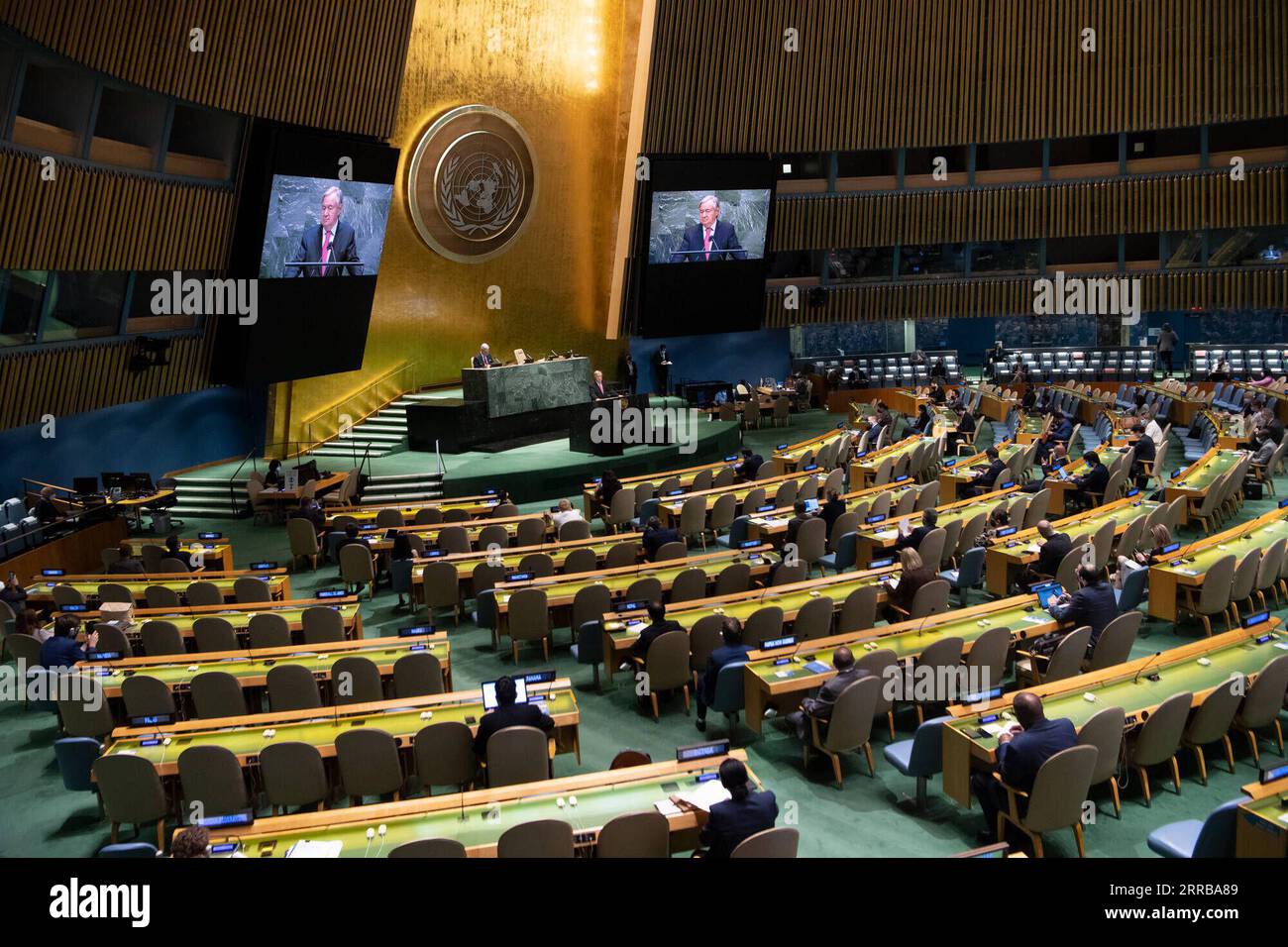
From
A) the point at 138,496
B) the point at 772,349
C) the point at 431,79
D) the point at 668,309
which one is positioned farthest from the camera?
the point at 772,349

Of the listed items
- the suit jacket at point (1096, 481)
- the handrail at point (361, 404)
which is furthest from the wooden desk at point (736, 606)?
the handrail at point (361, 404)

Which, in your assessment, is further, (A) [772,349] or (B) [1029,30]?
(A) [772,349]

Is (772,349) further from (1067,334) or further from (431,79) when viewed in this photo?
(431,79)

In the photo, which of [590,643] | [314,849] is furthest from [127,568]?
[314,849]

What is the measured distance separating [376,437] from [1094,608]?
619 inches

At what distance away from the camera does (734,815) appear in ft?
18.0

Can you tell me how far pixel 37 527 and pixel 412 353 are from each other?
9965 millimetres

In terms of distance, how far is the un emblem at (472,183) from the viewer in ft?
73.0

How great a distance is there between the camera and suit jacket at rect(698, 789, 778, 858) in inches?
215

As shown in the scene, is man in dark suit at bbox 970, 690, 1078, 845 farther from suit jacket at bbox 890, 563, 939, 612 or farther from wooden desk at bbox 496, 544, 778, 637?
wooden desk at bbox 496, 544, 778, 637

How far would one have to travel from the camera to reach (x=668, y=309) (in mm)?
24156

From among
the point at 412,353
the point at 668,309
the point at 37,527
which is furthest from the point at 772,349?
the point at 37,527

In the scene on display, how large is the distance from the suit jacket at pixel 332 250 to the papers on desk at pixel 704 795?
14300 millimetres

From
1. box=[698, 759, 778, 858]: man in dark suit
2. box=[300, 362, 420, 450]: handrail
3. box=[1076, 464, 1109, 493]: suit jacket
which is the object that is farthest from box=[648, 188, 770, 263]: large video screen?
box=[698, 759, 778, 858]: man in dark suit
